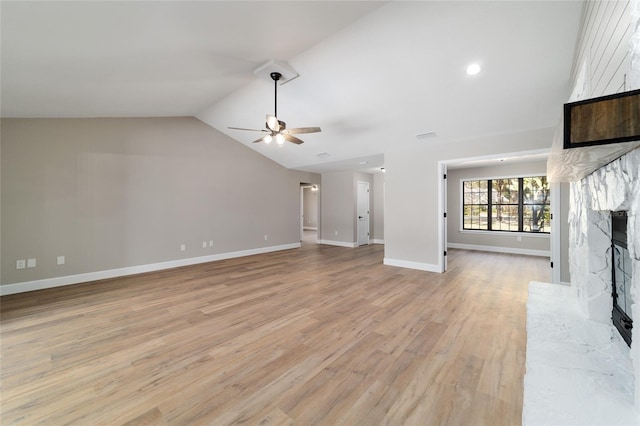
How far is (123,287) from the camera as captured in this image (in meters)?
3.94

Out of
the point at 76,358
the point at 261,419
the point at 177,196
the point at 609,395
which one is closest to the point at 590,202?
the point at 609,395

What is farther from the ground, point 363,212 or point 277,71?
point 277,71

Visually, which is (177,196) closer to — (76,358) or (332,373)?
(76,358)

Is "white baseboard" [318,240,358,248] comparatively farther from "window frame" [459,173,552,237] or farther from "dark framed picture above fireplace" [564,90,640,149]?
"dark framed picture above fireplace" [564,90,640,149]

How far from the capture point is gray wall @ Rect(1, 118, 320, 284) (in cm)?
376

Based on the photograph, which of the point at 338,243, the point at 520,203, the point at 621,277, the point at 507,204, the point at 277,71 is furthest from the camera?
the point at 338,243

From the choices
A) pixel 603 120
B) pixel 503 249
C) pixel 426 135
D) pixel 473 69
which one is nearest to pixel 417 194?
pixel 426 135

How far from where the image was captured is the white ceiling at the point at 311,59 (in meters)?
2.12

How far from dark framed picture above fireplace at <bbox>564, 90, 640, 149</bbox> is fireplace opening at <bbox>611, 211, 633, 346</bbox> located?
96 centimetres

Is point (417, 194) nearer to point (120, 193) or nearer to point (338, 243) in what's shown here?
point (338, 243)

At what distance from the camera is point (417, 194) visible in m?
4.93

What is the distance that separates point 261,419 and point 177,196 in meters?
4.91

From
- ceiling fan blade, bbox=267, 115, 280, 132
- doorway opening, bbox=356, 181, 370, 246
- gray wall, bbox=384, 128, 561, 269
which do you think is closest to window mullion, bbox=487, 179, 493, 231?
doorway opening, bbox=356, 181, 370, 246

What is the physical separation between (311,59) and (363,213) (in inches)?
214
